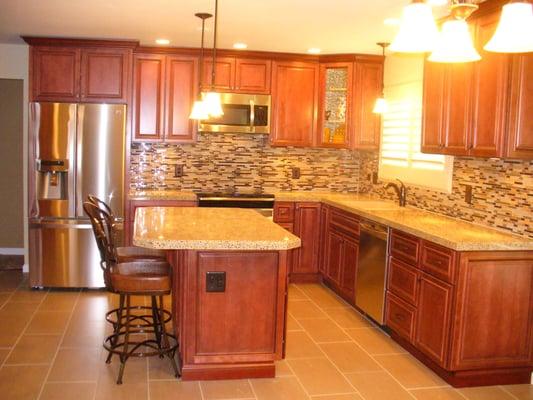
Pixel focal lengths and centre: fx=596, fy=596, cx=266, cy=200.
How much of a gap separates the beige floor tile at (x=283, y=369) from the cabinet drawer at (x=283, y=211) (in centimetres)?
224

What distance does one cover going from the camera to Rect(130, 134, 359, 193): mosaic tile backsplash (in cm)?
633

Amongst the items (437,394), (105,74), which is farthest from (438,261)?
(105,74)

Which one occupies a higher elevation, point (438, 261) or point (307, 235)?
point (438, 261)

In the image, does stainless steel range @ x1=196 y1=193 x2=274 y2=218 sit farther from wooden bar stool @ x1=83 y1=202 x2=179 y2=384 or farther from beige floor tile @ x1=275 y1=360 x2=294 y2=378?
beige floor tile @ x1=275 y1=360 x2=294 y2=378

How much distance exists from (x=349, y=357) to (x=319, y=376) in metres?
0.43

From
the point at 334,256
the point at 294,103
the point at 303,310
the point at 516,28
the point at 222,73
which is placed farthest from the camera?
the point at 294,103

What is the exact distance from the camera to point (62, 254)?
220 inches

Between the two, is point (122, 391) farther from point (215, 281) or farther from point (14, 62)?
point (14, 62)

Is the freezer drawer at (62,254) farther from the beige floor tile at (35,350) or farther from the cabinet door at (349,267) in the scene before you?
the cabinet door at (349,267)

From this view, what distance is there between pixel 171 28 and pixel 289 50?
1379 millimetres

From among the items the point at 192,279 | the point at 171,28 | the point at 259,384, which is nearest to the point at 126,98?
the point at 171,28

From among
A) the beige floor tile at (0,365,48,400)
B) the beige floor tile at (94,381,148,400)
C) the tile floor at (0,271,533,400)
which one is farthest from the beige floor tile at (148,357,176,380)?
the beige floor tile at (0,365,48,400)

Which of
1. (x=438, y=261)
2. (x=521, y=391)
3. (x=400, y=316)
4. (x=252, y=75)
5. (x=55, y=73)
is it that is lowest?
(x=521, y=391)

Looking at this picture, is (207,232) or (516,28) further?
(207,232)
